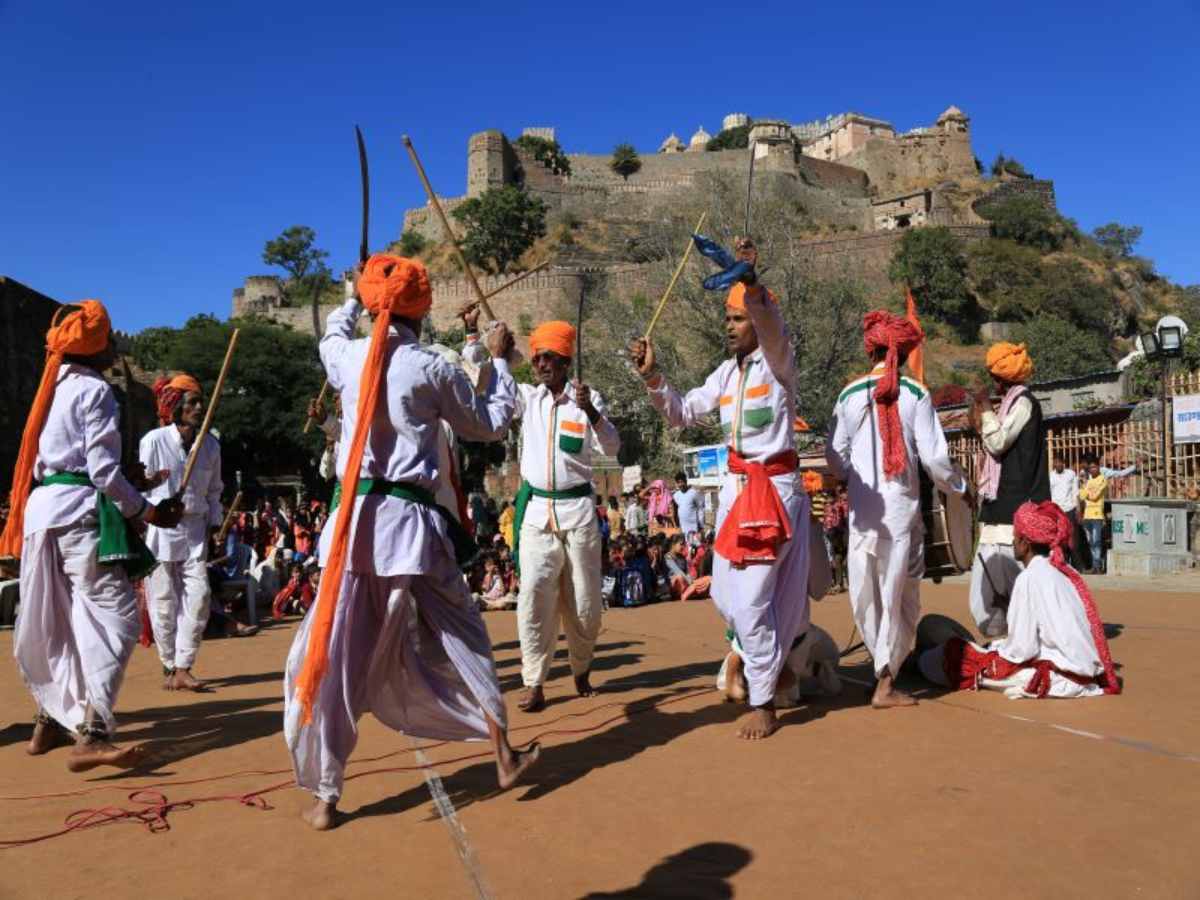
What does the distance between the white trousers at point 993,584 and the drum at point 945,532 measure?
76 cm

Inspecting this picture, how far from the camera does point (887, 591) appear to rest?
16.9 feet

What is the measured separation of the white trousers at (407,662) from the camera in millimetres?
3629

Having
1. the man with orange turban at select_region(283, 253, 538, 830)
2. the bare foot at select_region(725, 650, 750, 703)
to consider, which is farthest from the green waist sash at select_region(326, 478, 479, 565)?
the bare foot at select_region(725, 650, 750, 703)

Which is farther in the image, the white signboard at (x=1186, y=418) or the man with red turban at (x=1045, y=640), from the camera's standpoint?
the white signboard at (x=1186, y=418)

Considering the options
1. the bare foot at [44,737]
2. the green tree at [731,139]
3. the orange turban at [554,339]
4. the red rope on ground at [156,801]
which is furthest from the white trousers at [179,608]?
the green tree at [731,139]

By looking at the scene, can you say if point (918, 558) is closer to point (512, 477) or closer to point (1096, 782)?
point (1096, 782)

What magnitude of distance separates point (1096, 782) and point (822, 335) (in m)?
27.2

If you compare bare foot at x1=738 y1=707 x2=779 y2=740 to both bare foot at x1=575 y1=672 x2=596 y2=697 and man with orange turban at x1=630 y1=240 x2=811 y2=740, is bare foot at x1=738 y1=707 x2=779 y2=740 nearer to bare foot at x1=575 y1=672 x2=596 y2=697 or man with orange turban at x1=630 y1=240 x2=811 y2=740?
man with orange turban at x1=630 y1=240 x2=811 y2=740

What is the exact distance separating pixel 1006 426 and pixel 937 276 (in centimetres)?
6253

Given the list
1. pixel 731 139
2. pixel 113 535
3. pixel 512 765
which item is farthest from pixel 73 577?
pixel 731 139

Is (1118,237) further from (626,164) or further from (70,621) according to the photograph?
(70,621)

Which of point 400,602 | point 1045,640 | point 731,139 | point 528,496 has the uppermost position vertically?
point 731,139

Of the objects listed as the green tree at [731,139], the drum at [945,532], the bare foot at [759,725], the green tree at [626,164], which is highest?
the green tree at [731,139]

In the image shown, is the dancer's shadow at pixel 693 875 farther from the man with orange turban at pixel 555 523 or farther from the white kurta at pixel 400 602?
the man with orange turban at pixel 555 523
